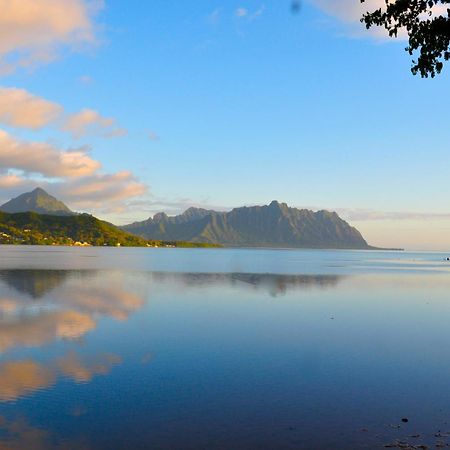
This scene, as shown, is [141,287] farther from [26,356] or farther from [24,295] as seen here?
[26,356]

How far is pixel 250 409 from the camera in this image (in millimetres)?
21828

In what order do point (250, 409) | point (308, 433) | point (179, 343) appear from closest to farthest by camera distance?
point (308, 433) < point (250, 409) < point (179, 343)

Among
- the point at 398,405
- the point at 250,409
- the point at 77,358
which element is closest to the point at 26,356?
the point at 77,358

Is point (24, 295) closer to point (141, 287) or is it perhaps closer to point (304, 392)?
point (141, 287)

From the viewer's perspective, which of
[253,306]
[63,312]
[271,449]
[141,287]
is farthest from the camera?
[141,287]

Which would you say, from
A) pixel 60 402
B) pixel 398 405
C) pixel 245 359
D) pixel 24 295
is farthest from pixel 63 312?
pixel 398 405

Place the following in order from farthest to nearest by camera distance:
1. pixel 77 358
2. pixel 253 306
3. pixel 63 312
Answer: pixel 253 306
pixel 63 312
pixel 77 358

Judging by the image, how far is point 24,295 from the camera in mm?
63906

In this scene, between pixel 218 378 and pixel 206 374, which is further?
pixel 206 374

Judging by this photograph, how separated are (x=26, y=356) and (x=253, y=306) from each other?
113 feet

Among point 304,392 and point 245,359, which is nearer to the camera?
point 304,392

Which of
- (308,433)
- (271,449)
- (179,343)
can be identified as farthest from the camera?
(179,343)

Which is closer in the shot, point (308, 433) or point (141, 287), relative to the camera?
point (308, 433)

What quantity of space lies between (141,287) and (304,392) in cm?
6195
